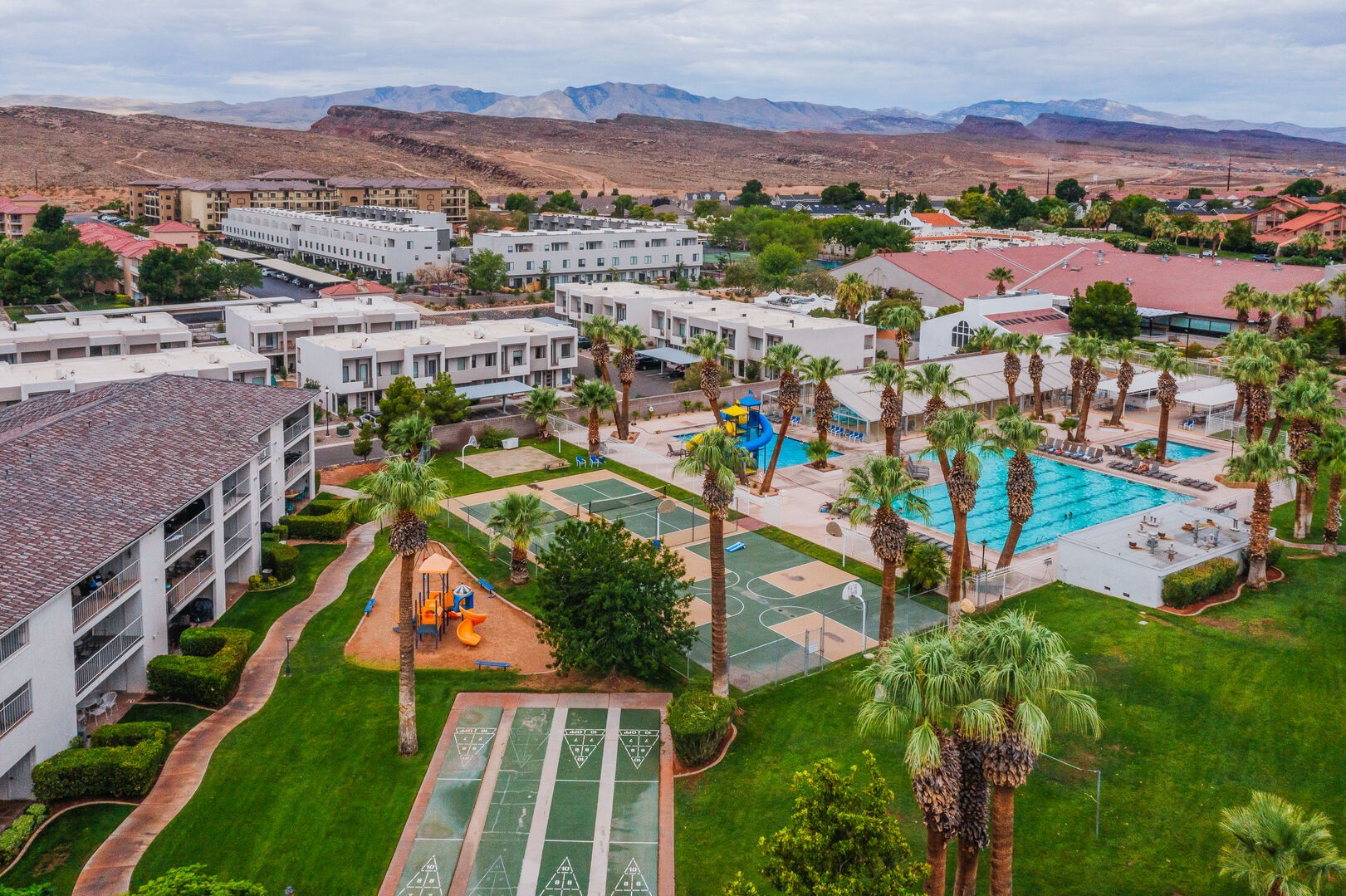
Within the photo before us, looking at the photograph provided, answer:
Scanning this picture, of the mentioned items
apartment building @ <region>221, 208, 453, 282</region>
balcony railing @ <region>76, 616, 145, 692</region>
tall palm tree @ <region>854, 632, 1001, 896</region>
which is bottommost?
balcony railing @ <region>76, 616, 145, 692</region>

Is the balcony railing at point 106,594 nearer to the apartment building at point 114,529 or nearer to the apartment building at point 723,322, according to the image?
the apartment building at point 114,529

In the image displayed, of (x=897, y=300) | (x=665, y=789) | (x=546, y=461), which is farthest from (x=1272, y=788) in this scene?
(x=897, y=300)

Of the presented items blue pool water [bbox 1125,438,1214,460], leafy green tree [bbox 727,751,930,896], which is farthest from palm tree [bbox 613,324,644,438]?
leafy green tree [bbox 727,751,930,896]

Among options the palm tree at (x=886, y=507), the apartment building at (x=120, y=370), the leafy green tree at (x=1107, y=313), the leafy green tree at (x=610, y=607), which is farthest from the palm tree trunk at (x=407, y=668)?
the leafy green tree at (x=1107, y=313)

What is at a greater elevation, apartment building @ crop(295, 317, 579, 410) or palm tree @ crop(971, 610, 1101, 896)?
apartment building @ crop(295, 317, 579, 410)

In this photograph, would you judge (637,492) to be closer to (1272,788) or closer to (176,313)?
(1272,788)

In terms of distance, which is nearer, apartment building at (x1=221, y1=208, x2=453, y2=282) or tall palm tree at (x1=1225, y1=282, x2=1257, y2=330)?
tall palm tree at (x1=1225, y1=282, x2=1257, y2=330)

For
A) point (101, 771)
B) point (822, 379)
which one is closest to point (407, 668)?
point (101, 771)

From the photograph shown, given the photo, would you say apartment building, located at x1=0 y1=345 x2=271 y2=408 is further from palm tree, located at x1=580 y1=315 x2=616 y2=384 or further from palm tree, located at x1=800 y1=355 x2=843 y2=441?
palm tree, located at x1=800 y1=355 x2=843 y2=441
